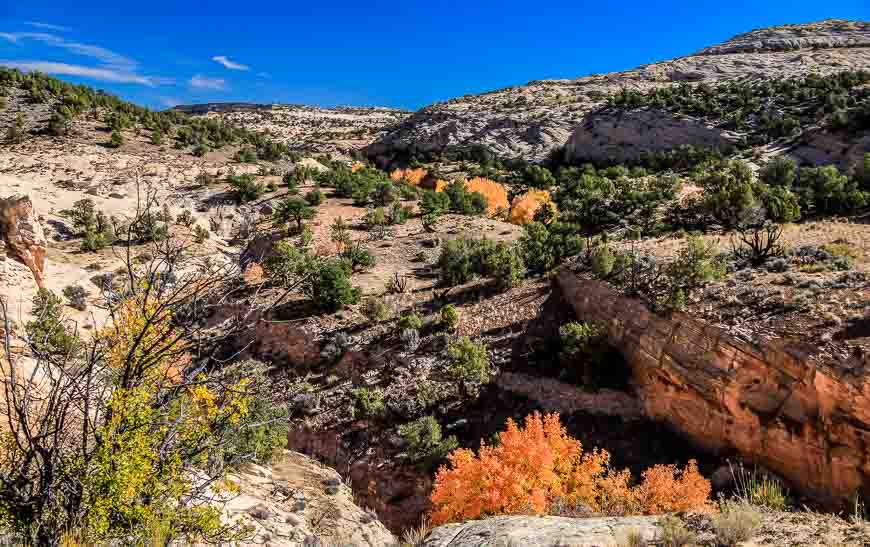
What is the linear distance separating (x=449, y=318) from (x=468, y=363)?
3.42 metres

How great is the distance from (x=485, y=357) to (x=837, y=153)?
37.5m

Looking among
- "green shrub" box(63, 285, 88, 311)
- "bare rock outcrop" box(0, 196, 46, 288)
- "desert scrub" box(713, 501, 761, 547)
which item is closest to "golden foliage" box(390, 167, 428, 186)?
"green shrub" box(63, 285, 88, 311)

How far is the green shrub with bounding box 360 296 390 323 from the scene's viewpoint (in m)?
21.4

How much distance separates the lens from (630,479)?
14070mm

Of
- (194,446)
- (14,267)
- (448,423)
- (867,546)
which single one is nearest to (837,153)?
(448,423)

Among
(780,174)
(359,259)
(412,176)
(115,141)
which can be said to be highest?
(115,141)

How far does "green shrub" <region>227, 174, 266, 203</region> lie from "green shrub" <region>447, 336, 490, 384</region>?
2392 centimetres

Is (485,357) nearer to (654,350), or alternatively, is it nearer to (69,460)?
(654,350)

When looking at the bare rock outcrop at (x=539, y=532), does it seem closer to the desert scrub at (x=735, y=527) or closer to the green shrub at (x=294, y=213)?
the desert scrub at (x=735, y=527)

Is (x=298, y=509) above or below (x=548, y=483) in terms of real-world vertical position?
below

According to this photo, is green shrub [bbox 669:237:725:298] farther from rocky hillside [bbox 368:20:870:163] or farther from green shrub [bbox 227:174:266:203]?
rocky hillside [bbox 368:20:870:163]

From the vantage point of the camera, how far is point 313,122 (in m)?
94.4

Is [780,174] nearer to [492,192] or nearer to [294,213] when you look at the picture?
[492,192]

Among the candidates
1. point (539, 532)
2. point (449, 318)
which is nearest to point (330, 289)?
point (449, 318)
